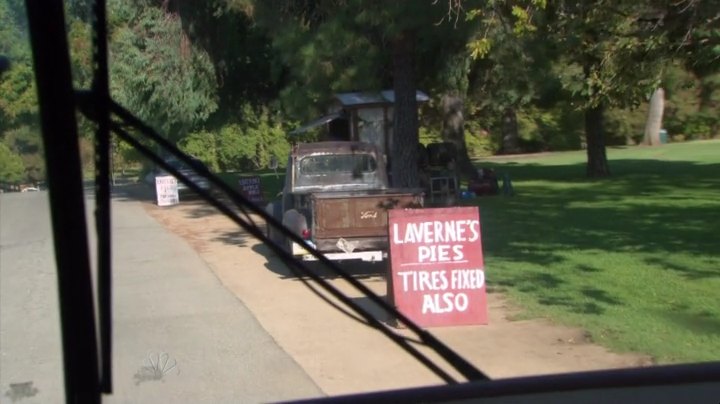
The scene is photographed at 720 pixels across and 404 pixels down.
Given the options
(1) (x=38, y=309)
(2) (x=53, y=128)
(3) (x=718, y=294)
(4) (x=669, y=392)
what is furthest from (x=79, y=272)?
(1) (x=38, y=309)

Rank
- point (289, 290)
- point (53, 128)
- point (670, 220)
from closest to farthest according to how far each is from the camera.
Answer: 1. point (53, 128)
2. point (289, 290)
3. point (670, 220)

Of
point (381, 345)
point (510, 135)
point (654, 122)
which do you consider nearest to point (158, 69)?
point (381, 345)

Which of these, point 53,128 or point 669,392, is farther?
point 669,392

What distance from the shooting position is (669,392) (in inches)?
101

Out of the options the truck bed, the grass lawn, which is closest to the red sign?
the grass lawn

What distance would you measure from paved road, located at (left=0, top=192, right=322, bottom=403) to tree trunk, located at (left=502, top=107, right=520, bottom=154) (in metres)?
39.0

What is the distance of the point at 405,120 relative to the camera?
2095 centimetres

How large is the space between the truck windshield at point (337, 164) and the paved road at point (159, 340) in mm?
2301

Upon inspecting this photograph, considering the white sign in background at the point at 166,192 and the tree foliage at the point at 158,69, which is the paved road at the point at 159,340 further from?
the white sign in background at the point at 166,192

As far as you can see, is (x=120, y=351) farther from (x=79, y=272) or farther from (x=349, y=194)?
(x=79, y=272)

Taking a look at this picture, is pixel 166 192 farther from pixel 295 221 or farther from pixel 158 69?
pixel 158 69

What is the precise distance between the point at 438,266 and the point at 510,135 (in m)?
45.9

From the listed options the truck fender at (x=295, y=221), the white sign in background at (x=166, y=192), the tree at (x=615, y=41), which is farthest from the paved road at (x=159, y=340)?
the white sign in background at (x=166, y=192)

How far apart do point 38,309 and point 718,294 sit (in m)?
7.50
